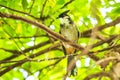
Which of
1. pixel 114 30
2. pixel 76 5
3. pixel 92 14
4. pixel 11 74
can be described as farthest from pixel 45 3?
pixel 92 14

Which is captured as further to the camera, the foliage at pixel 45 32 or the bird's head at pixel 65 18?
the bird's head at pixel 65 18

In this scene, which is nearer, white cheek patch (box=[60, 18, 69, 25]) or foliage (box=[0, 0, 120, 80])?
foliage (box=[0, 0, 120, 80])

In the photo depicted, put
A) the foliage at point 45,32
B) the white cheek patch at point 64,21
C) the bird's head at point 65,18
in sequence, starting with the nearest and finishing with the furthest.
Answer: the foliage at point 45,32 → the bird's head at point 65,18 → the white cheek patch at point 64,21

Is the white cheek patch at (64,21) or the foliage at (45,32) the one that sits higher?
the white cheek patch at (64,21)

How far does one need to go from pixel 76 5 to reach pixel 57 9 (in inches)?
8.4

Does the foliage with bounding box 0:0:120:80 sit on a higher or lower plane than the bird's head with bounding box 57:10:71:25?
lower

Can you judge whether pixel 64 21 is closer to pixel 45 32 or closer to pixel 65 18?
pixel 65 18

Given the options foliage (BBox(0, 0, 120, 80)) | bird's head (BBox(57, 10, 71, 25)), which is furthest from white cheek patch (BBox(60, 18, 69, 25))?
foliage (BBox(0, 0, 120, 80))

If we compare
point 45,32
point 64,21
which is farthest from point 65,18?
point 45,32

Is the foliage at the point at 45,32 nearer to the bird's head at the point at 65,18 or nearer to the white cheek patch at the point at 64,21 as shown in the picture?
the bird's head at the point at 65,18

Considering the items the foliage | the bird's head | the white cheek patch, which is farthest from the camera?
the white cheek patch

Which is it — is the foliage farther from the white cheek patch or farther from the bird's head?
the white cheek patch

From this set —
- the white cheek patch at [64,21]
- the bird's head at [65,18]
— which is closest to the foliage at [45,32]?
the bird's head at [65,18]

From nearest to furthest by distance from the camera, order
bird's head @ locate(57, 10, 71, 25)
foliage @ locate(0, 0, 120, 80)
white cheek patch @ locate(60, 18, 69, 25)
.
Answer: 1. foliage @ locate(0, 0, 120, 80)
2. bird's head @ locate(57, 10, 71, 25)
3. white cheek patch @ locate(60, 18, 69, 25)
